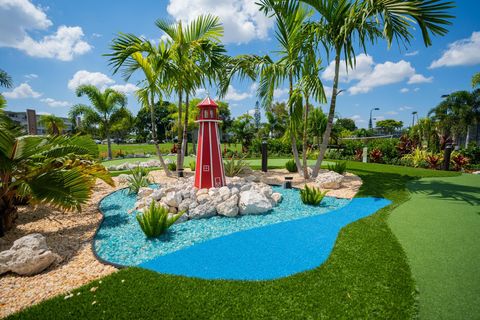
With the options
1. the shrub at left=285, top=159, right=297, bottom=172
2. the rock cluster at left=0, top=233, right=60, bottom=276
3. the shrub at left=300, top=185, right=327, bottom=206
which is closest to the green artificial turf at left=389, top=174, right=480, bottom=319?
the shrub at left=300, top=185, right=327, bottom=206

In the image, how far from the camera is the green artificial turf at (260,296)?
2209mm

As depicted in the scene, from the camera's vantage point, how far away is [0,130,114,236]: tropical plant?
360cm

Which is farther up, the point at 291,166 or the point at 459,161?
the point at 459,161

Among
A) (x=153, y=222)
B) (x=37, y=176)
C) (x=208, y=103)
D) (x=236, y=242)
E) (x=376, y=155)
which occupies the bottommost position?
(x=236, y=242)

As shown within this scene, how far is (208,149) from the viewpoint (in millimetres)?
6180

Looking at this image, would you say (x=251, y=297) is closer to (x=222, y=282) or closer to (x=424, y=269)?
(x=222, y=282)

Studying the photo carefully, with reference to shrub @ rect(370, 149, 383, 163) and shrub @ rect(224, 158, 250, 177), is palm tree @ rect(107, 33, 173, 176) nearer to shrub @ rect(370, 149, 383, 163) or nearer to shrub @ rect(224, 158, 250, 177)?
shrub @ rect(224, 158, 250, 177)

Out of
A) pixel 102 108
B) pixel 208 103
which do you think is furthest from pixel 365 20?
pixel 102 108

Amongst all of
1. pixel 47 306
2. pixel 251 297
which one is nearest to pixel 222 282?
pixel 251 297

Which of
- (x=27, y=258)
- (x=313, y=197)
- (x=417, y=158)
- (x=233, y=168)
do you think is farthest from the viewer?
(x=417, y=158)

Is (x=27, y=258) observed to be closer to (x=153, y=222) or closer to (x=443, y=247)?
(x=153, y=222)

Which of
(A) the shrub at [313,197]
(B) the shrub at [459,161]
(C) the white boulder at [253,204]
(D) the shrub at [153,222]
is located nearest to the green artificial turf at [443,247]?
(A) the shrub at [313,197]

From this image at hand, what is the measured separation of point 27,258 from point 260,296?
2.87 metres

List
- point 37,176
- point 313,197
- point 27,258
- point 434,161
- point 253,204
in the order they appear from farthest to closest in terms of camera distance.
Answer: point 434,161, point 313,197, point 253,204, point 37,176, point 27,258
